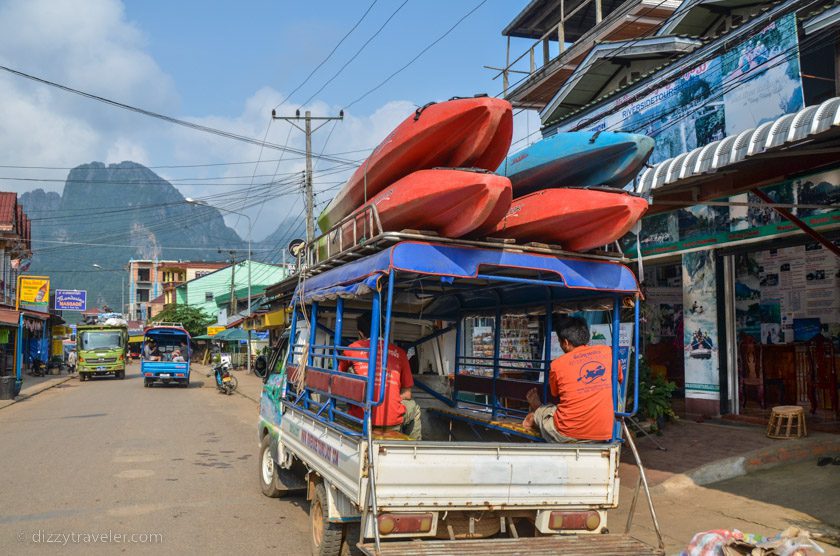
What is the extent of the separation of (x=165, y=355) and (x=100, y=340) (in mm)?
4111

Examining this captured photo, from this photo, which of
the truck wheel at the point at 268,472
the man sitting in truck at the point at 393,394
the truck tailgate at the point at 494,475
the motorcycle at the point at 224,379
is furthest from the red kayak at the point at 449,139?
the motorcycle at the point at 224,379

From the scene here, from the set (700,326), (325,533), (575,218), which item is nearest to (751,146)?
(575,218)

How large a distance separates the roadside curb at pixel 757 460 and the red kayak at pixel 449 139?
14.7 ft

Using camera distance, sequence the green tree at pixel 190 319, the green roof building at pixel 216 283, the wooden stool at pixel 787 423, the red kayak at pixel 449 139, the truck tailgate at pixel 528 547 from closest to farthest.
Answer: the truck tailgate at pixel 528 547
the red kayak at pixel 449 139
the wooden stool at pixel 787 423
the green tree at pixel 190 319
the green roof building at pixel 216 283

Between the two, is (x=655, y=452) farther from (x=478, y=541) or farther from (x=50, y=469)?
(x=50, y=469)

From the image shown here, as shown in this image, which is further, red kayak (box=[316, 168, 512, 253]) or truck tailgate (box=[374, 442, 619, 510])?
red kayak (box=[316, 168, 512, 253])

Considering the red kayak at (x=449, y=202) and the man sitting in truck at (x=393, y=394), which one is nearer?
the red kayak at (x=449, y=202)

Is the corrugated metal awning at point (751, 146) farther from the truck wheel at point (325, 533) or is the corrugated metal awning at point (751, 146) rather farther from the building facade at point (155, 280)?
the building facade at point (155, 280)

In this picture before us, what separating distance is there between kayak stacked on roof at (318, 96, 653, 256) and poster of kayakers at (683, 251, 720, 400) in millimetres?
5040

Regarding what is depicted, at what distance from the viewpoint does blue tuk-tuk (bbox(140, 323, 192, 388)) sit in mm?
26328

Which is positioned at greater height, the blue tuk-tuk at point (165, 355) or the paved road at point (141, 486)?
the blue tuk-tuk at point (165, 355)

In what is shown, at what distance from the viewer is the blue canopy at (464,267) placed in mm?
4270

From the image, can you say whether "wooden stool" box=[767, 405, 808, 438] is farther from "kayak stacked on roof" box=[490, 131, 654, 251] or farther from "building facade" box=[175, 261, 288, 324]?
"building facade" box=[175, 261, 288, 324]

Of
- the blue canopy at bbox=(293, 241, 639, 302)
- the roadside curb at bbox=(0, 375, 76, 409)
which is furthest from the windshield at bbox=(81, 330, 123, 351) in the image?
the blue canopy at bbox=(293, 241, 639, 302)
